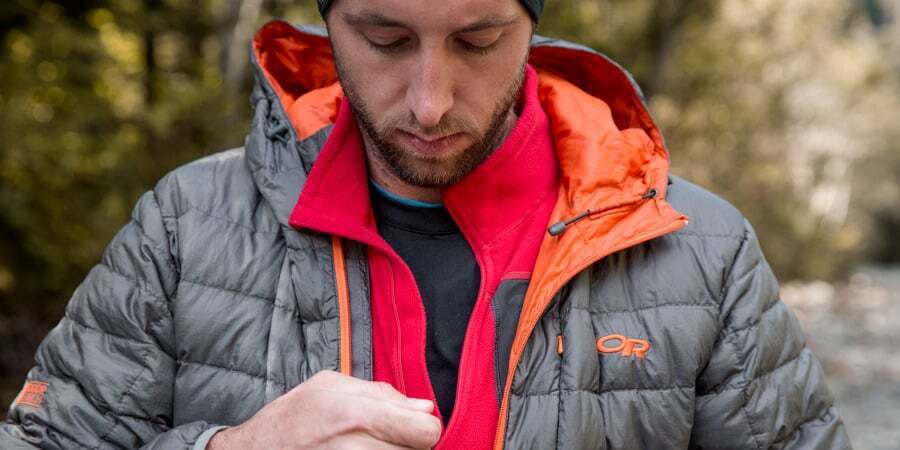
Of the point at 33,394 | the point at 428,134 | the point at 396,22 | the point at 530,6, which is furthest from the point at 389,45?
the point at 33,394

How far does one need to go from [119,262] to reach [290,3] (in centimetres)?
526

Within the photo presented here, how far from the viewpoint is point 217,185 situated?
2.23m

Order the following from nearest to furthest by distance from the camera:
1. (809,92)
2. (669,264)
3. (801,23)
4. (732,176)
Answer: (669,264) < (732,176) < (801,23) < (809,92)

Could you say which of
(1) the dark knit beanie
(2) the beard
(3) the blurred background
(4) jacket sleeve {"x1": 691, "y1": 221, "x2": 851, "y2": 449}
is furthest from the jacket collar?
(3) the blurred background

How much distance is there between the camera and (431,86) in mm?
1909

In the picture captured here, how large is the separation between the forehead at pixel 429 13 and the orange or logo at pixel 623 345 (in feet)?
2.37

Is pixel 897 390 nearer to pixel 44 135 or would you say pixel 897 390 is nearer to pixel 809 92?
pixel 44 135

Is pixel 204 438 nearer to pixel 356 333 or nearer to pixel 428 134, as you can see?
pixel 356 333

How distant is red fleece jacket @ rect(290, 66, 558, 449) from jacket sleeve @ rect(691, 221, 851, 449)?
47 cm

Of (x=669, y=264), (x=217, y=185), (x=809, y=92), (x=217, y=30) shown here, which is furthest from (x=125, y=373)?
(x=809, y=92)

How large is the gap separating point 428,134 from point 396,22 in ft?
0.78

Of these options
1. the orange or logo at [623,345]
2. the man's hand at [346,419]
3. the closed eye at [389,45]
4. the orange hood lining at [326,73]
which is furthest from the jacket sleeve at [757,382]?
the closed eye at [389,45]

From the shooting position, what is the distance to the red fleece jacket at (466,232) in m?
2.01

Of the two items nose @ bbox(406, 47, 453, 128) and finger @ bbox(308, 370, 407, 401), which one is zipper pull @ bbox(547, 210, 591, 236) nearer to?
nose @ bbox(406, 47, 453, 128)
